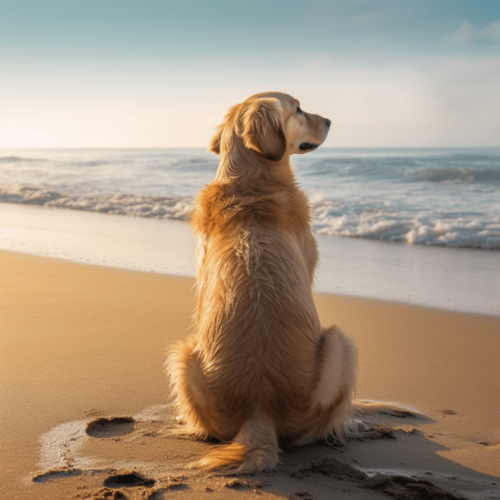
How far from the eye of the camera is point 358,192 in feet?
51.9

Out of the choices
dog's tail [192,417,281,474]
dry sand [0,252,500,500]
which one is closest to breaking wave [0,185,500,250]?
dry sand [0,252,500,500]

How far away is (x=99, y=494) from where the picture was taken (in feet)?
7.13

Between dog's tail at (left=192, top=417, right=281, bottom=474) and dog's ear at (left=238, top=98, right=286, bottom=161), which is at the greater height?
dog's ear at (left=238, top=98, right=286, bottom=161)

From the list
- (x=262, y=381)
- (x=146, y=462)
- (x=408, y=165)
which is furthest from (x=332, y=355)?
(x=408, y=165)

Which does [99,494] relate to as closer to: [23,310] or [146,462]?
[146,462]

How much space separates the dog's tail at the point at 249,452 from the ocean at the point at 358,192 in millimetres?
3027

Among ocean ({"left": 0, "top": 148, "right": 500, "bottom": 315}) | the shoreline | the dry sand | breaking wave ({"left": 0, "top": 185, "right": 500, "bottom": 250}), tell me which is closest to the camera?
the dry sand

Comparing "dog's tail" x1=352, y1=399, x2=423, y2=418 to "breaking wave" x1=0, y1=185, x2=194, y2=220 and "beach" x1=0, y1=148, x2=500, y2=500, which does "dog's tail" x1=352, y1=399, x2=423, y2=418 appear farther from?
"breaking wave" x1=0, y1=185, x2=194, y2=220

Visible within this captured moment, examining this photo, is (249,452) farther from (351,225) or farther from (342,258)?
(351,225)

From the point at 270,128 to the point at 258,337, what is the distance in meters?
1.19

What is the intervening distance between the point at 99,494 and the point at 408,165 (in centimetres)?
2138

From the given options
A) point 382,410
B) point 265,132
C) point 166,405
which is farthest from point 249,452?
point 265,132

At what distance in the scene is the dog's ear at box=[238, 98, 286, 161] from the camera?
10.1ft

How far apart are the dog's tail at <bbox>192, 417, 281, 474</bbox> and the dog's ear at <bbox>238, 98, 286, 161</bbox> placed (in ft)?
4.61
